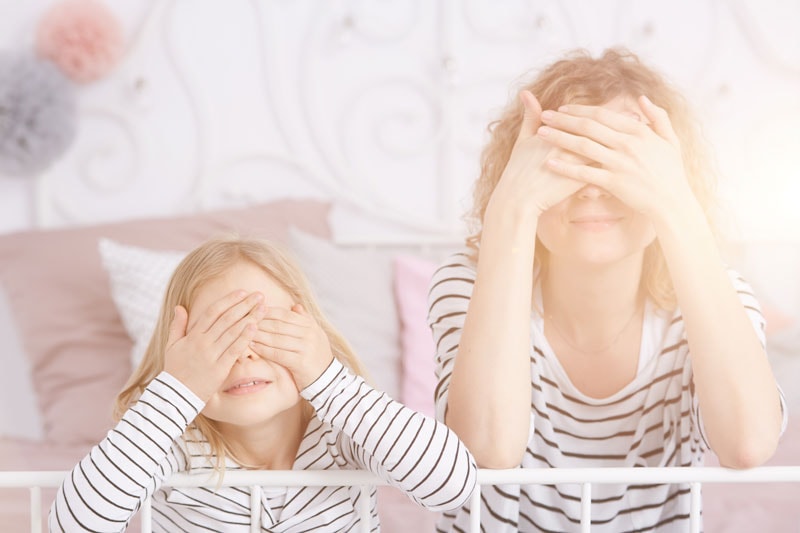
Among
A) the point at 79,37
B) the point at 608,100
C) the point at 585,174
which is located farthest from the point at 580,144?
the point at 79,37

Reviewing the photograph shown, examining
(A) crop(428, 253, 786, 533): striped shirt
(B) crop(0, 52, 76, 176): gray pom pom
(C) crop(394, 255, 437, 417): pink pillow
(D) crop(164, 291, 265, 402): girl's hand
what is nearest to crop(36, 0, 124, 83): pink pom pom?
(B) crop(0, 52, 76, 176): gray pom pom

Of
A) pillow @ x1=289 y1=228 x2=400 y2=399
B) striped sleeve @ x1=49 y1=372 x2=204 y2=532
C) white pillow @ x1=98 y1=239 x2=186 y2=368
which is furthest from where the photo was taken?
pillow @ x1=289 y1=228 x2=400 y2=399

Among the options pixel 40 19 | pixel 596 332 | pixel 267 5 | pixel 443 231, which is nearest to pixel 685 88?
pixel 443 231

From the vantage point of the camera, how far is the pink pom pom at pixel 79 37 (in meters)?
2.10

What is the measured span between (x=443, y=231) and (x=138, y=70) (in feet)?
2.84

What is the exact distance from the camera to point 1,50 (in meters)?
2.13

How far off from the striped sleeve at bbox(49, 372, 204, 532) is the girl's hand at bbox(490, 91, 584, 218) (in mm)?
395

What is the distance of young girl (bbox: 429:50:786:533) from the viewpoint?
3.02ft

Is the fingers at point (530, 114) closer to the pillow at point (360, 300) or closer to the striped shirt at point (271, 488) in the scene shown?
the striped shirt at point (271, 488)

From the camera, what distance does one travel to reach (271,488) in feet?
3.08

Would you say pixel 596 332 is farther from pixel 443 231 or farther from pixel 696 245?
pixel 443 231

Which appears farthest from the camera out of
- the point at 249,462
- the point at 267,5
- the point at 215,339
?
the point at 267,5

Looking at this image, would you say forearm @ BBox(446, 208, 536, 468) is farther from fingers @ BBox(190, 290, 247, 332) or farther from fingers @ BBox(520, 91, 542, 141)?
fingers @ BBox(190, 290, 247, 332)

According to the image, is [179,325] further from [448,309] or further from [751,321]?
[751,321]
